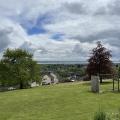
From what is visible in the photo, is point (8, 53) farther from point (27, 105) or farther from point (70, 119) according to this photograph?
point (70, 119)

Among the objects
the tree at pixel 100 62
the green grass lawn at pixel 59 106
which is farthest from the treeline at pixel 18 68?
the green grass lawn at pixel 59 106

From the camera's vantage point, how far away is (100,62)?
40875 millimetres

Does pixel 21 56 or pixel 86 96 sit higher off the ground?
pixel 21 56

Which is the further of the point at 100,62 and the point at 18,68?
the point at 18,68

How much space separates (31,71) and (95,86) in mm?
21459

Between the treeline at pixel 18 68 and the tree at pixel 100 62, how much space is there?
33.0 feet

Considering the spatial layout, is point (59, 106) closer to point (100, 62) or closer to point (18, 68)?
point (100, 62)

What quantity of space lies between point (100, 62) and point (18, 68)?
12164 millimetres

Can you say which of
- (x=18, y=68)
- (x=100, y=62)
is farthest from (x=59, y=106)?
Answer: (x=18, y=68)

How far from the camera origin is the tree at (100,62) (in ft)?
133

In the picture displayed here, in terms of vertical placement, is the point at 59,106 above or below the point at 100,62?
below

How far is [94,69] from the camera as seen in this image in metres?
40.8

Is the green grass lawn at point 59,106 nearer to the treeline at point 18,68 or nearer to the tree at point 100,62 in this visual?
the tree at point 100,62

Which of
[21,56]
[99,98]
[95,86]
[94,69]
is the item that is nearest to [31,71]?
[21,56]
